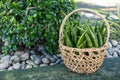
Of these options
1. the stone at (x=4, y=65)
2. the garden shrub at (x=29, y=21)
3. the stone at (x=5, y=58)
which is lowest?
the stone at (x=4, y=65)

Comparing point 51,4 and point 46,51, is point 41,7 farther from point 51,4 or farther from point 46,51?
point 46,51

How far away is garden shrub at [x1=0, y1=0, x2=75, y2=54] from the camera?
9.57 ft

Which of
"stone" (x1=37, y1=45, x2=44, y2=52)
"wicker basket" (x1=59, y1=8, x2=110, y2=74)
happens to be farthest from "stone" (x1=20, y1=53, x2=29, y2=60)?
"wicker basket" (x1=59, y1=8, x2=110, y2=74)

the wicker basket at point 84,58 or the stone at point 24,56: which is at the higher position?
the wicker basket at point 84,58

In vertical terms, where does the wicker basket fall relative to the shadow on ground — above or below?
above

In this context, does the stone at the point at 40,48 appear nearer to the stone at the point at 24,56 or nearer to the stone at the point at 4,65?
the stone at the point at 24,56

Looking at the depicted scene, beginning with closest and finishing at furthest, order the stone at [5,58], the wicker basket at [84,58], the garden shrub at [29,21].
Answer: the wicker basket at [84,58], the garden shrub at [29,21], the stone at [5,58]

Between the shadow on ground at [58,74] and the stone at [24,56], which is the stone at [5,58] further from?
the shadow on ground at [58,74]

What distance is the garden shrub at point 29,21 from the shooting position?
2918mm

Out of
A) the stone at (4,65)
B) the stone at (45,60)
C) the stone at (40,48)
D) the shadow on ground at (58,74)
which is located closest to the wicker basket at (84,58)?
the shadow on ground at (58,74)

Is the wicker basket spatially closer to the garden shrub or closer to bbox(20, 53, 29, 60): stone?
the garden shrub

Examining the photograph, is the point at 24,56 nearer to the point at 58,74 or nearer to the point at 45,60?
the point at 45,60

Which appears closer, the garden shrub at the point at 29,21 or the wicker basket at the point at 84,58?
Answer: the wicker basket at the point at 84,58

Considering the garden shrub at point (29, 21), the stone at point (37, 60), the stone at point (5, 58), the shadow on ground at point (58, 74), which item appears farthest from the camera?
the stone at point (5, 58)
